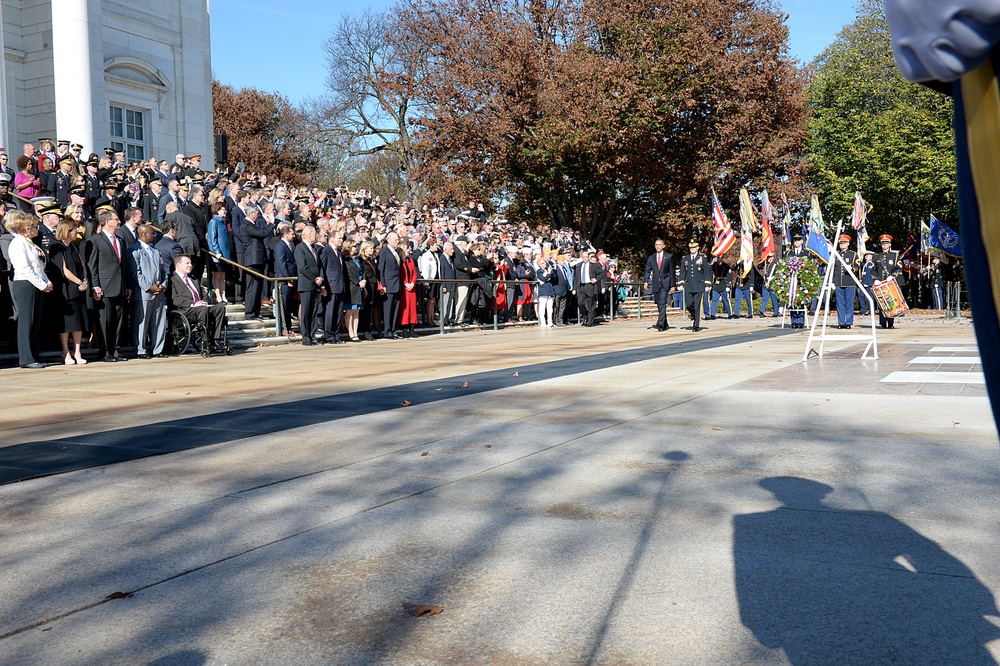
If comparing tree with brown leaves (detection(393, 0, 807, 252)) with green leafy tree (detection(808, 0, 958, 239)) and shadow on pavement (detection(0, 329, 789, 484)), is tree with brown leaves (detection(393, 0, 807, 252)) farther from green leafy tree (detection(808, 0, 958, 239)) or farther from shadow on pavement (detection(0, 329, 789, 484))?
shadow on pavement (detection(0, 329, 789, 484))

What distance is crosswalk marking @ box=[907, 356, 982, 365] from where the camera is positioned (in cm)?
1130

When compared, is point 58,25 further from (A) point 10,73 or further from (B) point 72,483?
(B) point 72,483

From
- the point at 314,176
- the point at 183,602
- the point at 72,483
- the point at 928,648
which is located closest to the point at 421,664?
the point at 183,602

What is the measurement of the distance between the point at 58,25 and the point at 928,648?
33.4 meters

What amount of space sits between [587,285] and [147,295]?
46.6 ft

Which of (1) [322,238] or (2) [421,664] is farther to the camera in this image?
(1) [322,238]

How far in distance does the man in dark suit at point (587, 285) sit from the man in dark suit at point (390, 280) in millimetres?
7555

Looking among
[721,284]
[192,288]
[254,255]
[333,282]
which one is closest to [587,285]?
[721,284]

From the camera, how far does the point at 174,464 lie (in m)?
5.48

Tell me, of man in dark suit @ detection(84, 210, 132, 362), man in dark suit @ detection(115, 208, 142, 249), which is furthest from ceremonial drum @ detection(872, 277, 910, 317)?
man in dark suit @ detection(84, 210, 132, 362)

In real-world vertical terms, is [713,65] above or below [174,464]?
above

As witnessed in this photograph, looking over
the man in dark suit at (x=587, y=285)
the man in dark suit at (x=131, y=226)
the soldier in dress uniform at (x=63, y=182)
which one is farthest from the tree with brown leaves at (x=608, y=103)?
the man in dark suit at (x=131, y=226)

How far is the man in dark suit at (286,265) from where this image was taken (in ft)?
58.3

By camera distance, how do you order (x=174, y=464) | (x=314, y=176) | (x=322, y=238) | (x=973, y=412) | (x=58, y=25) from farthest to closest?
(x=314, y=176) → (x=58, y=25) → (x=322, y=238) → (x=973, y=412) → (x=174, y=464)
